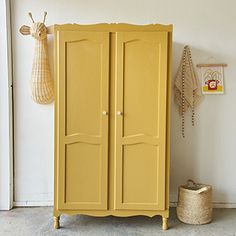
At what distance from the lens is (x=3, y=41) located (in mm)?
3039

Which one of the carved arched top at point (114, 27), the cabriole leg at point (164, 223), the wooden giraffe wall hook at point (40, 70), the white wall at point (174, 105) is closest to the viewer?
the carved arched top at point (114, 27)

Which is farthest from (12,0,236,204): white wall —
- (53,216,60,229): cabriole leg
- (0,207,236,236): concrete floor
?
(53,216,60,229): cabriole leg

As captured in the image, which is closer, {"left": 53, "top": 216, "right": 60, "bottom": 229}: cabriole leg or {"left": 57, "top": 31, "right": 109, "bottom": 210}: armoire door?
{"left": 57, "top": 31, "right": 109, "bottom": 210}: armoire door

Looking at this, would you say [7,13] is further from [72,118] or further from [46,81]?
[72,118]

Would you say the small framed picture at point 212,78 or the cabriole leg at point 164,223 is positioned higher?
the small framed picture at point 212,78

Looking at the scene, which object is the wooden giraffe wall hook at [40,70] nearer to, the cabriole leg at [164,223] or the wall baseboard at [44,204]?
the wall baseboard at [44,204]

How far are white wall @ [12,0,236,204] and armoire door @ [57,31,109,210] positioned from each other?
23.3 inches

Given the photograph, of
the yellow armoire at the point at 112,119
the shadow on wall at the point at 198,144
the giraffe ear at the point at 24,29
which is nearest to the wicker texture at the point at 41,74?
the giraffe ear at the point at 24,29

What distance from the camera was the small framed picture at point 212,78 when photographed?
3.16m

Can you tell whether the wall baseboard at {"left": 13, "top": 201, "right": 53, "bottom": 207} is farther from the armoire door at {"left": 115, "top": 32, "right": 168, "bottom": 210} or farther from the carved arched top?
the carved arched top

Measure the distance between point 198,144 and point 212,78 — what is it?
681mm

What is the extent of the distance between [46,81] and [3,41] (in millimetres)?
567

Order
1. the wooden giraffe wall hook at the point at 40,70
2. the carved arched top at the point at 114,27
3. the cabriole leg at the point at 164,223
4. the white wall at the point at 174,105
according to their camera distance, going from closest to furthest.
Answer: the carved arched top at the point at 114,27, the cabriole leg at the point at 164,223, the wooden giraffe wall hook at the point at 40,70, the white wall at the point at 174,105

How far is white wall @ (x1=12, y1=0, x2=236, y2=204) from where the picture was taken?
10.3 feet
